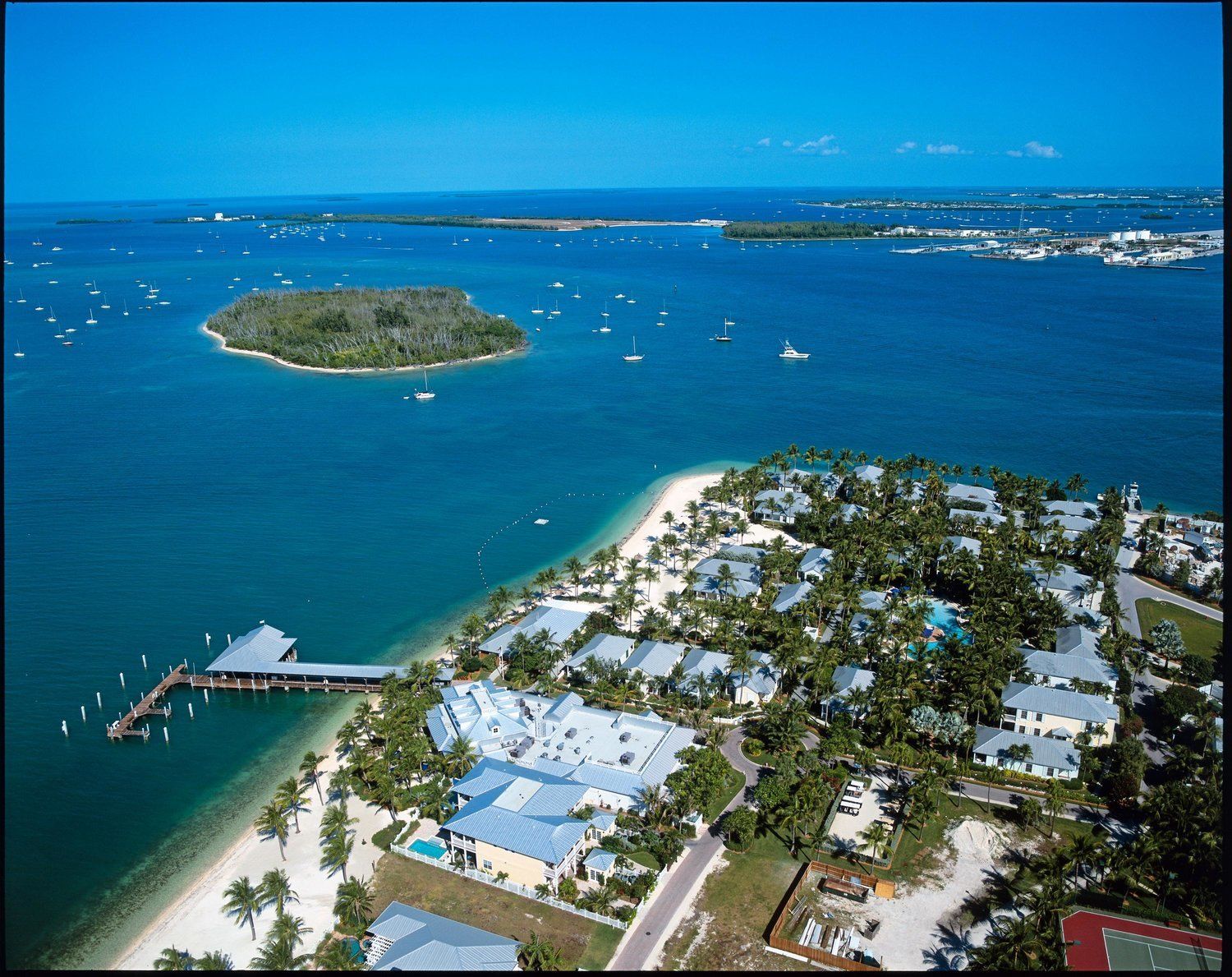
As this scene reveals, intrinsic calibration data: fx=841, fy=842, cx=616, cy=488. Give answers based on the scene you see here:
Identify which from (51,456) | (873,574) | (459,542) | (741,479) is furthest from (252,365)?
(873,574)

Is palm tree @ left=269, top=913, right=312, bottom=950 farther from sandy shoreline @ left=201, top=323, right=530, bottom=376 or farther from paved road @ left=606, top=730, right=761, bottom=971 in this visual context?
sandy shoreline @ left=201, top=323, right=530, bottom=376

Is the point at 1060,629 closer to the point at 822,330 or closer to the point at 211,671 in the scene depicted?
the point at 211,671

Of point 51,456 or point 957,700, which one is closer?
point 957,700

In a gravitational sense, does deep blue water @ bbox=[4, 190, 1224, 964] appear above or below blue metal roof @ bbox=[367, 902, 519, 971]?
above

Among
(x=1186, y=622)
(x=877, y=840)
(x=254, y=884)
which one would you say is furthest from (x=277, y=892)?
(x=1186, y=622)

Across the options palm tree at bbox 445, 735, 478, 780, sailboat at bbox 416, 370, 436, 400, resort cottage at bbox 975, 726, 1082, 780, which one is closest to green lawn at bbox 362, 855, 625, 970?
palm tree at bbox 445, 735, 478, 780

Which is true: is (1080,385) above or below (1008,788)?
above
